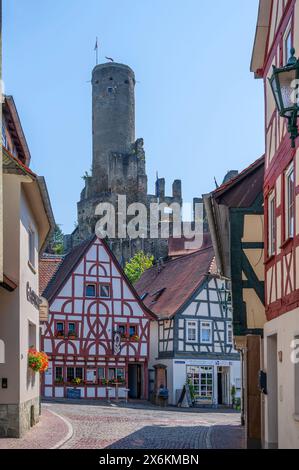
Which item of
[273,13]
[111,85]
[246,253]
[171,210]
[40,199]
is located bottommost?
[246,253]

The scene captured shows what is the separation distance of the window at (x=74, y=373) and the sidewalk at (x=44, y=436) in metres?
14.9

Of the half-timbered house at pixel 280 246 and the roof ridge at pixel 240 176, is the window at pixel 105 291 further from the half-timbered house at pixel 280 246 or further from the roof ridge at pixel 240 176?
the half-timbered house at pixel 280 246

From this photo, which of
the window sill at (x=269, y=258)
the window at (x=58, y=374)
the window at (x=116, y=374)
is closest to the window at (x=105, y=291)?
the window at (x=116, y=374)

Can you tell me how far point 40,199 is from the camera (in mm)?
19094

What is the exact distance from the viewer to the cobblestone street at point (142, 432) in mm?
16375

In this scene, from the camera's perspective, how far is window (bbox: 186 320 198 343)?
38.8m

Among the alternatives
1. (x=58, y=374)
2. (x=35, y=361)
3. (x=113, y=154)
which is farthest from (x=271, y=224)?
(x=113, y=154)

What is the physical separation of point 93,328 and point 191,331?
476cm

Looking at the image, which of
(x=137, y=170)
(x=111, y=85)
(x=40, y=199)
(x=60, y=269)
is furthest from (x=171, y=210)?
(x=40, y=199)

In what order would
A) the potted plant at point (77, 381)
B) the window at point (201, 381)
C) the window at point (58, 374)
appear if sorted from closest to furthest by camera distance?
the window at point (58, 374), the potted plant at point (77, 381), the window at point (201, 381)

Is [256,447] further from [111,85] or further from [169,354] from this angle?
[111,85]

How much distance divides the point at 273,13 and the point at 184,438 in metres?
9.43

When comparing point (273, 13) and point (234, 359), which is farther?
point (234, 359)

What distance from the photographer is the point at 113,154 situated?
82.8m
